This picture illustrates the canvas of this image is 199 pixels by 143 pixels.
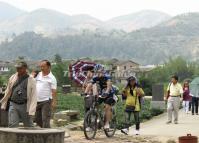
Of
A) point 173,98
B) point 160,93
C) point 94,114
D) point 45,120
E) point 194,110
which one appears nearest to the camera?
point 45,120

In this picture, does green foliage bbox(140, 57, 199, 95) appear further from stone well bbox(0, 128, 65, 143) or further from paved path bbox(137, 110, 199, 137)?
stone well bbox(0, 128, 65, 143)

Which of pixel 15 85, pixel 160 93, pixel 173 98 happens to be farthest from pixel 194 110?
pixel 15 85

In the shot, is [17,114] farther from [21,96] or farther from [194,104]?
[194,104]

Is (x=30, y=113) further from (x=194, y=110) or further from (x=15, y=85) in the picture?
(x=194, y=110)

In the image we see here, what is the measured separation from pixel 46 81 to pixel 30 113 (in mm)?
1788

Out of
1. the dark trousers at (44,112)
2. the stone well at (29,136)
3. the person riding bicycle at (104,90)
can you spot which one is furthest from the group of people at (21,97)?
the person riding bicycle at (104,90)

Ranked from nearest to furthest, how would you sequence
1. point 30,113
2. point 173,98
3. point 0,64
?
point 30,113 → point 173,98 → point 0,64

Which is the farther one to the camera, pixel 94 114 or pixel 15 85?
pixel 94 114

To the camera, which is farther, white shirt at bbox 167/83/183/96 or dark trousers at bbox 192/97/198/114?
dark trousers at bbox 192/97/198/114

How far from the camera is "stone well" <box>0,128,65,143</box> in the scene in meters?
8.57

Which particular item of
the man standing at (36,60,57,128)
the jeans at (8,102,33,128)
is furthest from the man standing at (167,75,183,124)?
the jeans at (8,102,33,128)

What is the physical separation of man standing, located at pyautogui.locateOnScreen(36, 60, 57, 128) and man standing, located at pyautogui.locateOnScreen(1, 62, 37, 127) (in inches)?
52.5

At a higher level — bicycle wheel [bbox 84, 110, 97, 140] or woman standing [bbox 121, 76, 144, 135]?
woman standing [bbox 121, 76, 144, 135]

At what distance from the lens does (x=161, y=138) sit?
46.4 ft
